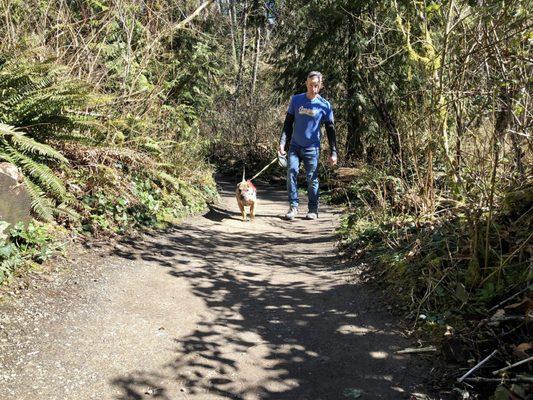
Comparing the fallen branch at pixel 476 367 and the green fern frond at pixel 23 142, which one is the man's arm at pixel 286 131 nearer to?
the green fern frond at pixel 23 142

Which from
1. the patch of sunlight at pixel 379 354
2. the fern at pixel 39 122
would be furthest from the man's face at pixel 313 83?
the patch of sunlight at pixel 379 354

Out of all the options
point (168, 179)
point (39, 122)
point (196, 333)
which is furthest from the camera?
point (168, 179)

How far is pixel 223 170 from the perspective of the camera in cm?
1914

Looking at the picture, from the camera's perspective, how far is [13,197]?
13.9 ft

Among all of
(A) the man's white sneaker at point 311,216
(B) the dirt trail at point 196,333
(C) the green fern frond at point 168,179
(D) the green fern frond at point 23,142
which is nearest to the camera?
(B) the dirt trail at point 196,333

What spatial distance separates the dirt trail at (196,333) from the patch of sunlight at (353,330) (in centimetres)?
2

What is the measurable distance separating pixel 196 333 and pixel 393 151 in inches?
226

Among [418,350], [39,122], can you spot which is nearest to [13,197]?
[39,122]

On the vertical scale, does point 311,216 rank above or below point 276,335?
above

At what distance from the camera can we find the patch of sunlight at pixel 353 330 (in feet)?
12.5

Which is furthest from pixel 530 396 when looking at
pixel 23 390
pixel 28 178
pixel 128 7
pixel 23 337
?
pixel 128 7

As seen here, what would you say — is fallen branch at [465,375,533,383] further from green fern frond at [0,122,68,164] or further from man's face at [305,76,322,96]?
man's face at [305,76,322,96]

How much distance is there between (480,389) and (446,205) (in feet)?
8.76

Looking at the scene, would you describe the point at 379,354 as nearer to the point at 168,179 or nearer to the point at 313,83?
the point at 168,179
